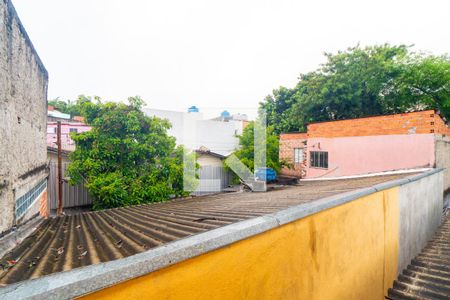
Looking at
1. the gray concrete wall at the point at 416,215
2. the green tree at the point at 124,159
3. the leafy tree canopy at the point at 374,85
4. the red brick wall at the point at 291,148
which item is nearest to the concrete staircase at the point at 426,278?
the gray concrete wall at the point at 416,215

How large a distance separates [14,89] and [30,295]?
16.7 feet

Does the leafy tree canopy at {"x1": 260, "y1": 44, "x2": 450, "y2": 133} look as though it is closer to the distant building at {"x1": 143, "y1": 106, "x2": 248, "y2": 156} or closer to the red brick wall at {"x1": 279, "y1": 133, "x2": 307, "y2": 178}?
the red brick wall at {"x1": 279, "y1": 133, "x2": 307, "y2": 178}

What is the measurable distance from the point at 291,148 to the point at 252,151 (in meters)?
2.99

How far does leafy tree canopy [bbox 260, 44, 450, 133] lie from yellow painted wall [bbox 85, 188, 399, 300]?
46.7 feet

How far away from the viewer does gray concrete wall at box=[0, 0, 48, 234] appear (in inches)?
146

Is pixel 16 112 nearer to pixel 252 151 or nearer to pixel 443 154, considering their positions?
pixel 252 151

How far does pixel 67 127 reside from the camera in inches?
804

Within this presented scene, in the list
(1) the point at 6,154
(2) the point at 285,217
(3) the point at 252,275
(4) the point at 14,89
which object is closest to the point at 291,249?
(2) the point at 285,217

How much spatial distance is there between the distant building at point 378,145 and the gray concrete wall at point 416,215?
9.08 ft

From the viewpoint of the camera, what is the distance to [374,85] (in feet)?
48.4

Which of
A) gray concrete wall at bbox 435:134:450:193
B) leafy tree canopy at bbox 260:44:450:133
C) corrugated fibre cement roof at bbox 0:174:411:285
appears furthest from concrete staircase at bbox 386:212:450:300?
leafy tree canopy at bbox 260:44:450:133

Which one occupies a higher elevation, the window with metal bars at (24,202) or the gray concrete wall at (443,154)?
the gray concrete wall at (443,154)

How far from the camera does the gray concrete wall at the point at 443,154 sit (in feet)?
29.7

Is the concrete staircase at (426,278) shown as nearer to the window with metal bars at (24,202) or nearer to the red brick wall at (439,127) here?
the red brick wall at (439,127)
